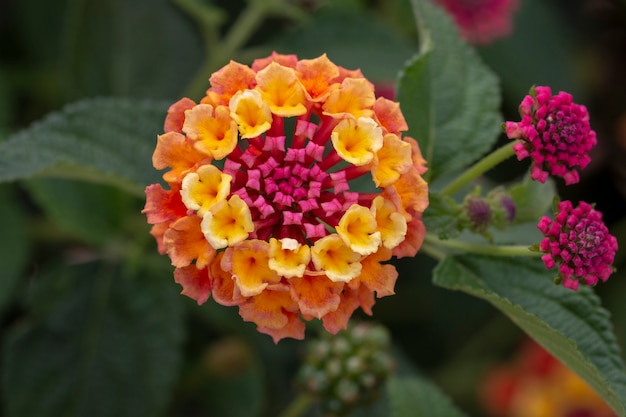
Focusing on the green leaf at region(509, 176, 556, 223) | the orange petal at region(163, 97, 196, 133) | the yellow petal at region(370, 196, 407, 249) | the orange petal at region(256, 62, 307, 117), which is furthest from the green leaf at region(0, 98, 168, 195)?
the green leaf at region(509, 176, 556, 223)

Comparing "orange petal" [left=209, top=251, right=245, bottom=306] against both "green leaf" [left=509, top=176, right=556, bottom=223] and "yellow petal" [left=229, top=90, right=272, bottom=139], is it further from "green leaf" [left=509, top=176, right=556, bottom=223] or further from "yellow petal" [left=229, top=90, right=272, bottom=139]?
"green leaf" [left=509, top=176, right=556, bottom=223]

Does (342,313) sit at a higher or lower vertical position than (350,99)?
lower

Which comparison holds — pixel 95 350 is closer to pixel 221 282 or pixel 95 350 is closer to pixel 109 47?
pixel 109 47

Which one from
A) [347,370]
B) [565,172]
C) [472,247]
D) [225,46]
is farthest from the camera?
[225,46]

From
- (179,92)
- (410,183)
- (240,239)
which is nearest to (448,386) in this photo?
(179,92)

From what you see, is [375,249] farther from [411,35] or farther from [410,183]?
[411,35]

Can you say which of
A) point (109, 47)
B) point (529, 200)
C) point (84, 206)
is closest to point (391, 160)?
point (529, 200)
